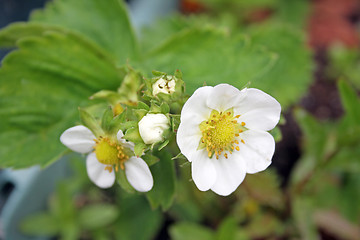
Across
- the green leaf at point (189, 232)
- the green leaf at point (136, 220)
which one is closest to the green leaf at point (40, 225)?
the green leaf at point (136, 220)

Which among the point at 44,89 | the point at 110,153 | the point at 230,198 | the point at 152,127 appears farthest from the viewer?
the point at 230,198

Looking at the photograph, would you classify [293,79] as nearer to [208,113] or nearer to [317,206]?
[317,206]

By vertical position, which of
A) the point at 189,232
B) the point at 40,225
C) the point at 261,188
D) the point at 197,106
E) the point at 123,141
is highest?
the point at 197,106

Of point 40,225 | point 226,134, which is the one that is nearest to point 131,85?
point 226,134

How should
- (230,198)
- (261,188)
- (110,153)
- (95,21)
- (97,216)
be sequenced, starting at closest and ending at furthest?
(110,153), (95,21), (261,188), (97,216), (230,198)

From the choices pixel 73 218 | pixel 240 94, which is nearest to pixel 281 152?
pixel 73 218

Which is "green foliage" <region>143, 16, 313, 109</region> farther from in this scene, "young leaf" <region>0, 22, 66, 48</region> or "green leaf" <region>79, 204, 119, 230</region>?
"green leaf" <region>79, 204, 119, 230</region>

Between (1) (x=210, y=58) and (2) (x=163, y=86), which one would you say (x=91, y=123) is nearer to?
(2) (x=163, y=86)
